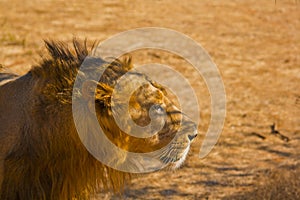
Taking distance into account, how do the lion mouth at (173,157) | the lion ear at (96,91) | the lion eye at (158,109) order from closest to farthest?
the lion ear at (96,91)
the lion eye at (158,109)
the lion mouth at (173,157)

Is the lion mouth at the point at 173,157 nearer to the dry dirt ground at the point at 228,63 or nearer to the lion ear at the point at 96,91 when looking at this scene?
the lion ear at the point at 96,91

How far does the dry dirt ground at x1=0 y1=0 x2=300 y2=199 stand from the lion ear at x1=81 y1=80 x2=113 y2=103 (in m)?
0.78

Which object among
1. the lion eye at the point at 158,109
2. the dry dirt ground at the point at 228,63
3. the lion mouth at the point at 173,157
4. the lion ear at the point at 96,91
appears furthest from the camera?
the dry dirt ground at the point at 228,63

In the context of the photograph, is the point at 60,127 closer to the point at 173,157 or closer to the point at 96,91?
the point at 96,91

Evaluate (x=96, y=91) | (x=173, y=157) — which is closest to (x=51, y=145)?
(x=96, y=91)

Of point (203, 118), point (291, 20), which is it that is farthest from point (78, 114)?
point (291, 20)

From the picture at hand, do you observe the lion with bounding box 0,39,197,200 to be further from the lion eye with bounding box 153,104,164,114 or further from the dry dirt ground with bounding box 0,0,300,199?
the dry dirt ground with bounding box 0,0,300,199

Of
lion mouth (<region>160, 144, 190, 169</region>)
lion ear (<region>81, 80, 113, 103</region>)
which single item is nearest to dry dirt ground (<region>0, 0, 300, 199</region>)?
lion ear (<region>81, 80, 113, 103</region>)

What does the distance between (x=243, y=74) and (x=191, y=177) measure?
2483 mm

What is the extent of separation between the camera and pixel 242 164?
4.87 metres

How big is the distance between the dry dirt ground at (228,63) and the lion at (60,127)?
573 mm

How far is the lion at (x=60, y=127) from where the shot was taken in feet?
9.63

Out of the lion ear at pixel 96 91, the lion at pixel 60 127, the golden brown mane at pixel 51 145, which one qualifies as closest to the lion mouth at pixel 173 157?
the lion at pixel 60 127

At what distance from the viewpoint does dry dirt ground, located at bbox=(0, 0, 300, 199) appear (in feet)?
14.9
